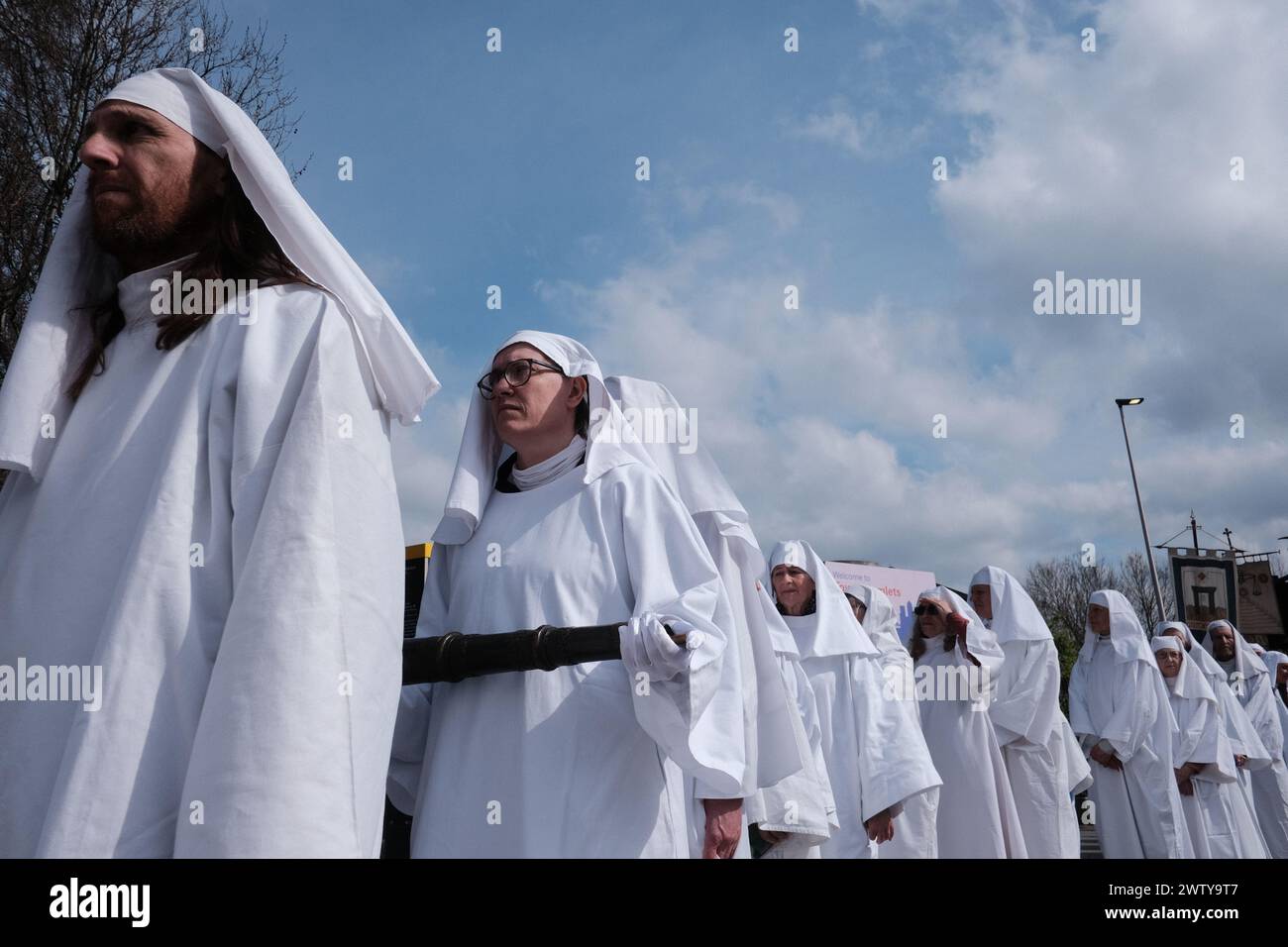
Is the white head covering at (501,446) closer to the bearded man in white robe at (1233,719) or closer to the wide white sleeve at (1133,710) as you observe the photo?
the wide white sleeve at (1133,710)

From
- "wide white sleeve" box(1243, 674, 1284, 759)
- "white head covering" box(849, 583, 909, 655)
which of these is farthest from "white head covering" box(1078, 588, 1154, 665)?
"wide white sleeve" box(1243, 674, 1284, 759)

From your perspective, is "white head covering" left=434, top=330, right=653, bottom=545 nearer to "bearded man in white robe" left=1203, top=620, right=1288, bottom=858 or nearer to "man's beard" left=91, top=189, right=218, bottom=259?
"man's beard" left=91, top=189, right=218, bottom=259

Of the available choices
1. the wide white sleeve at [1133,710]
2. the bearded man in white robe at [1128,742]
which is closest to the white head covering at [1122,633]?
the bearded man in white robe at [1128,742]

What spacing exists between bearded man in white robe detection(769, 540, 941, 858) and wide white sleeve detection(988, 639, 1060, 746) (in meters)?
2.49

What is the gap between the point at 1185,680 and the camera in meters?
11.8

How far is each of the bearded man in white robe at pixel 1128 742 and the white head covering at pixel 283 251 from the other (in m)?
9.98

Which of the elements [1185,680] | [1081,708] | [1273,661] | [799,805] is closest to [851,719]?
[799,805]

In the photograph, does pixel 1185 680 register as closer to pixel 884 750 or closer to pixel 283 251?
pixel 884 750

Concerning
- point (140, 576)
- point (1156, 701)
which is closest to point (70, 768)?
point (140, 576)

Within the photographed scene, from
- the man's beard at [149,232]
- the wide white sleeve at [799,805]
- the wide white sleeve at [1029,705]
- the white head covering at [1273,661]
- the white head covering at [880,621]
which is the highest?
the white head covering at [1273,661]

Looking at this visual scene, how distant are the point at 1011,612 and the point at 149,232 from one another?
364 inches

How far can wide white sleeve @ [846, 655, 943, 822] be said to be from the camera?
21.2ft

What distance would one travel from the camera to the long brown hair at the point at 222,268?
6.70 ft
